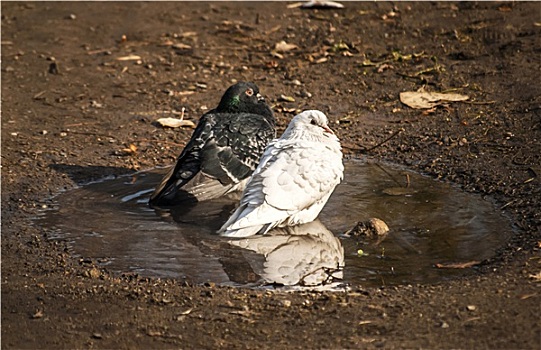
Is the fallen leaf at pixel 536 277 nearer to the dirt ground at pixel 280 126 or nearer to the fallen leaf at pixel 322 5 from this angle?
the dirt ground at pixel 280 126

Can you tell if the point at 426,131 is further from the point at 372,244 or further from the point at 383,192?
the point at 372,244

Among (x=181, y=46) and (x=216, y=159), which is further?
(x=181, y=46)

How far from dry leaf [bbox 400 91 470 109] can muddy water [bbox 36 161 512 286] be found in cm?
146

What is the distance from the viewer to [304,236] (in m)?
7.39

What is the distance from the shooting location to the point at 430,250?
6.93m

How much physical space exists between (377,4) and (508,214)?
220 inches

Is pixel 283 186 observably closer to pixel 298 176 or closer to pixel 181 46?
pixel 298 176

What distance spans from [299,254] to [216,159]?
56.5 inches

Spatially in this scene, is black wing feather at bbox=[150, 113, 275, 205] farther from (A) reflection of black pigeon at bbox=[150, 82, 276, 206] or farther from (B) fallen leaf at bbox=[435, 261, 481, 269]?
(B) fallen leaf at bbox=[435, 261, 481, 269]

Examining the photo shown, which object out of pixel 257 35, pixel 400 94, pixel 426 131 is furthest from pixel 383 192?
pixel 257 35

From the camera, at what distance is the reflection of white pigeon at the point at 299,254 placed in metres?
6.61

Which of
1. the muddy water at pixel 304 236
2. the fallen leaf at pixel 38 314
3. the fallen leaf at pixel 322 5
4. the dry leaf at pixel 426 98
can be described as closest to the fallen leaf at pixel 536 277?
the muddy water at pixel 304 236

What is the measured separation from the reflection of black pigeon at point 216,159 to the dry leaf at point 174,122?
1.07 metres

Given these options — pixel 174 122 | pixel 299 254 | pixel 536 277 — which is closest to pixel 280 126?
pixel 174 122
